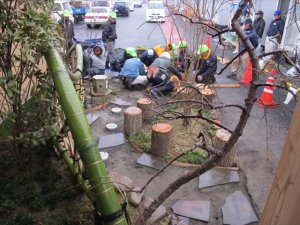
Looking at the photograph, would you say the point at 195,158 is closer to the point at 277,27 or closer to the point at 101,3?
the point at 277,27

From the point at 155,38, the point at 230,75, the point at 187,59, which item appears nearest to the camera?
the point at 187,59

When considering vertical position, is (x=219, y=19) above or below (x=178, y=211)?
above

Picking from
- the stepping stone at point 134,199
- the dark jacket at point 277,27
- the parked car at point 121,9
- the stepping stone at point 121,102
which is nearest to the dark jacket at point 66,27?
the stepping stone at point 121,102

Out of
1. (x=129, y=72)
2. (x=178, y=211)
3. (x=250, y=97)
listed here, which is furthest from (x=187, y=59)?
(x=250, y=97)

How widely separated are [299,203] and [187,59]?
21.0ft

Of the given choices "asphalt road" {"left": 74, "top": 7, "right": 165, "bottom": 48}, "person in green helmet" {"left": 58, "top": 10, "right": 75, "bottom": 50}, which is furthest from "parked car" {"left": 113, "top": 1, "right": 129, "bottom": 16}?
"person in green helmet" {"left": 58, "top": 10, "right": 75, "bottom": 50}

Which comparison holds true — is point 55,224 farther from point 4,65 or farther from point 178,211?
point 178,211

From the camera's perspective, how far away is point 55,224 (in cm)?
311

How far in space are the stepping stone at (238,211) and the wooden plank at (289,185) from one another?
3.29 metres

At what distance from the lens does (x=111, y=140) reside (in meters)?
6.62

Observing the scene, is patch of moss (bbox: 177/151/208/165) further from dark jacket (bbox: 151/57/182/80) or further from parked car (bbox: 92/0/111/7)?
parked car (bbox: 92/0/111/7)

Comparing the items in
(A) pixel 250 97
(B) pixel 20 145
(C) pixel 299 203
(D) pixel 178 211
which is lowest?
(D) pixel 178 211

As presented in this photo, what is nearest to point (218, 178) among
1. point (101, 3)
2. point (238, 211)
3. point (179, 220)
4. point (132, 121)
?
point (238, 211)

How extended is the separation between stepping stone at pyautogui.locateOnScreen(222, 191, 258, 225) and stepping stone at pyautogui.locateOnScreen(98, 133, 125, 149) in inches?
109
